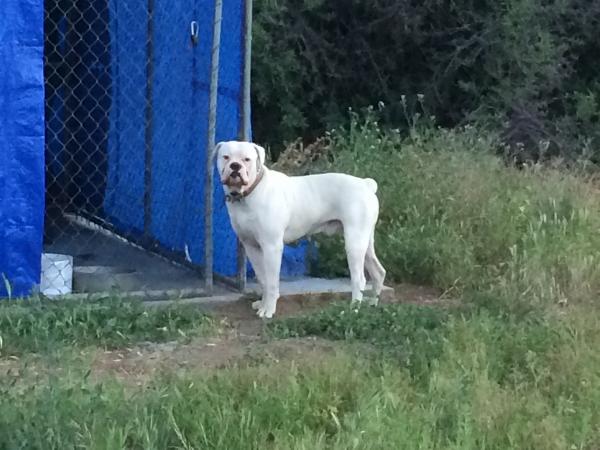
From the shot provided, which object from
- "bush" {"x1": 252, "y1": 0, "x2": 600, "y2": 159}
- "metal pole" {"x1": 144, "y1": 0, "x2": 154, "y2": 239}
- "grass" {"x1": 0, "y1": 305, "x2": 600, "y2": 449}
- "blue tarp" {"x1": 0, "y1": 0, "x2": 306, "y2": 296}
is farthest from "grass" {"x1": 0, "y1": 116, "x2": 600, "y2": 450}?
"bush" {"x1": 252, "y1": 0, "x2": 600, "y2": 159}

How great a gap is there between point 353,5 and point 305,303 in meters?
7.89

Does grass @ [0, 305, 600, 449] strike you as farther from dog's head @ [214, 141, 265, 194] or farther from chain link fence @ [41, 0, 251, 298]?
chain link fence @ [41, 0, 251, 298]

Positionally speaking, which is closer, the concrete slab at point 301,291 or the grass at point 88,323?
the grass at point 88,323

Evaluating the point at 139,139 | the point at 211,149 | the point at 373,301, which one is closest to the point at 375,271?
the point at 373,301

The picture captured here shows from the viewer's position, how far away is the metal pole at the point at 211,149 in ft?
21.5

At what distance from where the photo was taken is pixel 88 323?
579 centimetres

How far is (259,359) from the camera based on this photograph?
206 inches

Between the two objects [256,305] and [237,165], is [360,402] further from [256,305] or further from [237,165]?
[256,305]

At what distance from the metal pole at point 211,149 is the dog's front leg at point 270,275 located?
438 mm

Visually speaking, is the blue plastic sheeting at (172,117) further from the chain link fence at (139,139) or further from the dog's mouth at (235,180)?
the dog's mouth at (235,180)

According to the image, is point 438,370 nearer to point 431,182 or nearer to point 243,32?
point 243,32

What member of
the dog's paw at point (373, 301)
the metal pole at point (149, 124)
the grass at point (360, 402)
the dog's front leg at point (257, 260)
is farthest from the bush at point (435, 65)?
the grass at point (360, 402)

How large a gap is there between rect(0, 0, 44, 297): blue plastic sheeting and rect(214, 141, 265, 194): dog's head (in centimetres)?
100

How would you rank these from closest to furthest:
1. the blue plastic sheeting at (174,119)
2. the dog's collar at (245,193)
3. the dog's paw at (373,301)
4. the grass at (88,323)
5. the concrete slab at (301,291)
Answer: the grass at (88,323) < the dog's collar at (245,193) < the dog's paw at (373,301) < the concrete slab at (301,291) < the blue plastic sheeting at (174,119)
